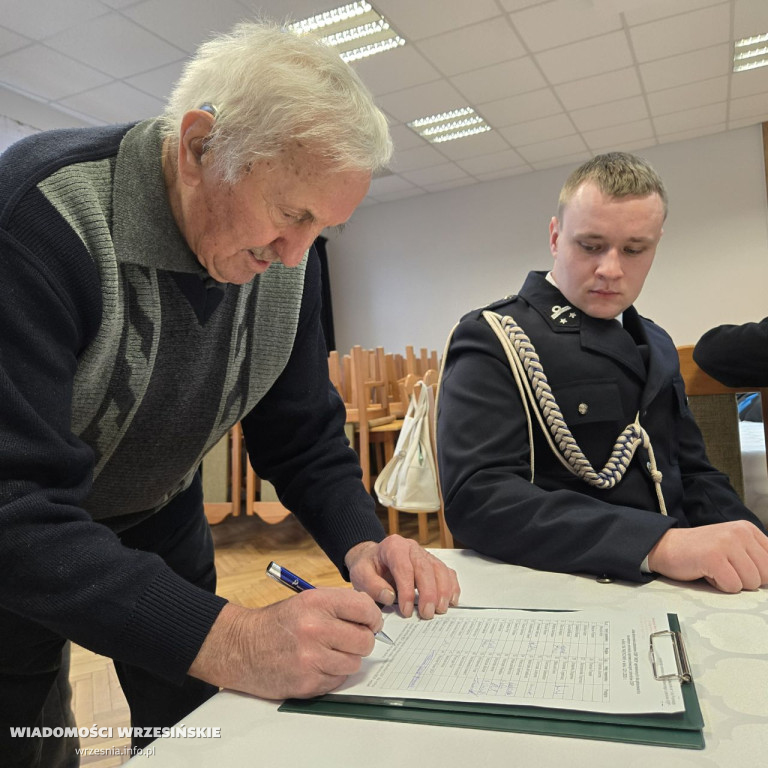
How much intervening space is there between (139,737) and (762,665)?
0.83 metres

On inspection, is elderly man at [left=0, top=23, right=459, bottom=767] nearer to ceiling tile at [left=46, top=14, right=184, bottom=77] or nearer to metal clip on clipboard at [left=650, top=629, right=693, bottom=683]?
metal clip on clipboard at [left=650, top=629, right=693, bottom=683]

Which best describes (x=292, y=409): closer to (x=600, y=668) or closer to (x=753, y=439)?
(x=600, y=668)

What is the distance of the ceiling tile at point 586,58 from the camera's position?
4.59m

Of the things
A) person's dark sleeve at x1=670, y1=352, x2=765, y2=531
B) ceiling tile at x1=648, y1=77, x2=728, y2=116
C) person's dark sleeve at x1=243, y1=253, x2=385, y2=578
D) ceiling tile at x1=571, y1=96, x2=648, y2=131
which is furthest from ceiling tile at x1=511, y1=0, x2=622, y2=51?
person's dark sleeve at x1=243, y1=253, x2=385, y2=578

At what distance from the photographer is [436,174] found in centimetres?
753

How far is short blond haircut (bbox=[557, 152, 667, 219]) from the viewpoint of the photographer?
3.74ft

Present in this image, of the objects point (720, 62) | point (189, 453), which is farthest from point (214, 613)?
point (720, 62)

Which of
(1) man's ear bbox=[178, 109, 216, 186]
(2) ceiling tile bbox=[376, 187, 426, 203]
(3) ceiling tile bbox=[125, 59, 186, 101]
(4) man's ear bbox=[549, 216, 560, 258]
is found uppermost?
(2) ceiling tile bbox=[376, 187, 426, 203]

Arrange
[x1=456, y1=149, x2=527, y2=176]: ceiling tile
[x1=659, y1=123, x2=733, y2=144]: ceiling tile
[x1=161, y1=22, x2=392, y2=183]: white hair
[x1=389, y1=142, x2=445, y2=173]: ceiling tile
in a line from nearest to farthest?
[x1=161, y1=22, x2=392, y2=183]: white hair < [x1=659, y1=123, x2=733, y2=144]: ceiling tile < [x1=389, y1=142, x2=445, y2=173]: ceiling tile < [x1=456, y1=149, x2=527, y2=176]: ceiling tile

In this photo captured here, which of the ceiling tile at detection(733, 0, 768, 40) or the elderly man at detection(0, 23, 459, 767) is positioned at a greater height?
the ceiling tile at detection(733, 0, 768, 40)

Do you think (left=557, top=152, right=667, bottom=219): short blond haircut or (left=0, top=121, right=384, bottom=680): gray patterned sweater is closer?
(left=0, top=121, right=384, bottom=680): gray patterned sweater

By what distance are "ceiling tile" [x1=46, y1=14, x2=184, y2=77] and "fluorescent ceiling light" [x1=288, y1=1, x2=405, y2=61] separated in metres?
0.99

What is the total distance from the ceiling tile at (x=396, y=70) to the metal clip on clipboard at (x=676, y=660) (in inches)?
181

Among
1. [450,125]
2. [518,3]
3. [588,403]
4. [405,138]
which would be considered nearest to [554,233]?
[588,403]
